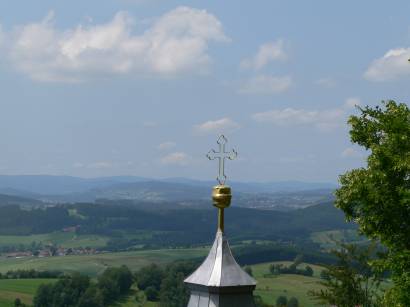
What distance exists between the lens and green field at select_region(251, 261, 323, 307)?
127 meters

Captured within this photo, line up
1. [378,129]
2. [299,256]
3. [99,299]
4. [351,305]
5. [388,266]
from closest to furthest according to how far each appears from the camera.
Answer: [388,266] → [378,129] → [351,305] → [99,299] → [299,256]

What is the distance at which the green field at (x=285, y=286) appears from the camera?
416 feet

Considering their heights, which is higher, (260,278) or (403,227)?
(403,227)

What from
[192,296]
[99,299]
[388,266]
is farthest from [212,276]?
[99,299]

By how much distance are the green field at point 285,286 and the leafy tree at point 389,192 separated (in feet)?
321

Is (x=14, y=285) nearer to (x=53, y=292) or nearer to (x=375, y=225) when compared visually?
(x=53, y=292)

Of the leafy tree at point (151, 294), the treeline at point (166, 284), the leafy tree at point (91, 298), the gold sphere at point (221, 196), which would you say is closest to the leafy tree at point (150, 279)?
the treeline at point (166, 284)

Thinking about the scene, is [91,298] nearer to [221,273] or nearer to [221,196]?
[221,196]

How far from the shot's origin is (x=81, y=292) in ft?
438

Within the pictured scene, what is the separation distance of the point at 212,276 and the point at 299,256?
192 metres

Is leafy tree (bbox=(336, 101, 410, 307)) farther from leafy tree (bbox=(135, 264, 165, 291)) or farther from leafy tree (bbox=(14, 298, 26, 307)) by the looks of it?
leafy tree (bbox=(135, 264, 165, 291))

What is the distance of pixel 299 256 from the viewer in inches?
7751

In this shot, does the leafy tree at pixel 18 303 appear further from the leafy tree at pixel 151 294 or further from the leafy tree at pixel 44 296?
the leafy tree at pixel 151 294

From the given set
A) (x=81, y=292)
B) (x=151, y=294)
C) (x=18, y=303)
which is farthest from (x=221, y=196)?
(x=151, y=294)
